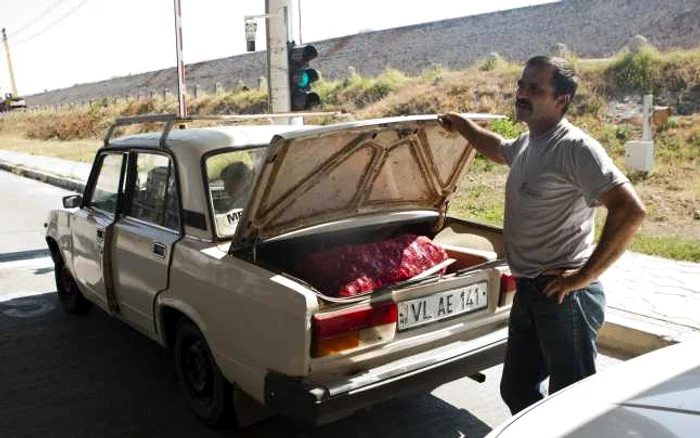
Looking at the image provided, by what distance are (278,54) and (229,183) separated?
Result: 4.38 m

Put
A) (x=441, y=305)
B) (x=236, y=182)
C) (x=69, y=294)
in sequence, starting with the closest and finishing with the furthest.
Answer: (x=441, y=305), (x=236, y=182), (x=69, y=294)

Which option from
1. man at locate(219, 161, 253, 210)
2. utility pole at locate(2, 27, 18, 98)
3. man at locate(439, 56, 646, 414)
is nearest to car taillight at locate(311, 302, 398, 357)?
man at locate(439, 56, 646, 414)

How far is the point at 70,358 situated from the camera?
15.6ft

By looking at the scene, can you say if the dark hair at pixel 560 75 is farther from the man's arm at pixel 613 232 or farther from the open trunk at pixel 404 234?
the open trunk at pixel 404 234

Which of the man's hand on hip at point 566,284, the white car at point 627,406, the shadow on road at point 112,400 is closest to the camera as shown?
the white car at point 627,406

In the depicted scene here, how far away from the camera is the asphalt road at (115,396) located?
12.0ft

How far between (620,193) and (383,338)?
4.17 feet

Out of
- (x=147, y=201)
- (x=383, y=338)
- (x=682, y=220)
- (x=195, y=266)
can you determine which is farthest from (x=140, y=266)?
(x=682, y=220)

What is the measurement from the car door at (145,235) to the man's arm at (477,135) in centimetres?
161

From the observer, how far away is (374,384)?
2.95m

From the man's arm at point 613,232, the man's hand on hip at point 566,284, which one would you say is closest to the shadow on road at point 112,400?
the man's hand on hip at point 566,284

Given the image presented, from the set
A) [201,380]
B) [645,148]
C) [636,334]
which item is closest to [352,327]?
[201,380]

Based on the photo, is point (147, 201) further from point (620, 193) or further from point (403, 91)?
point (403, 91)

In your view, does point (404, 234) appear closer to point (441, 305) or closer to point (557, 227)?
point (441, 305)
